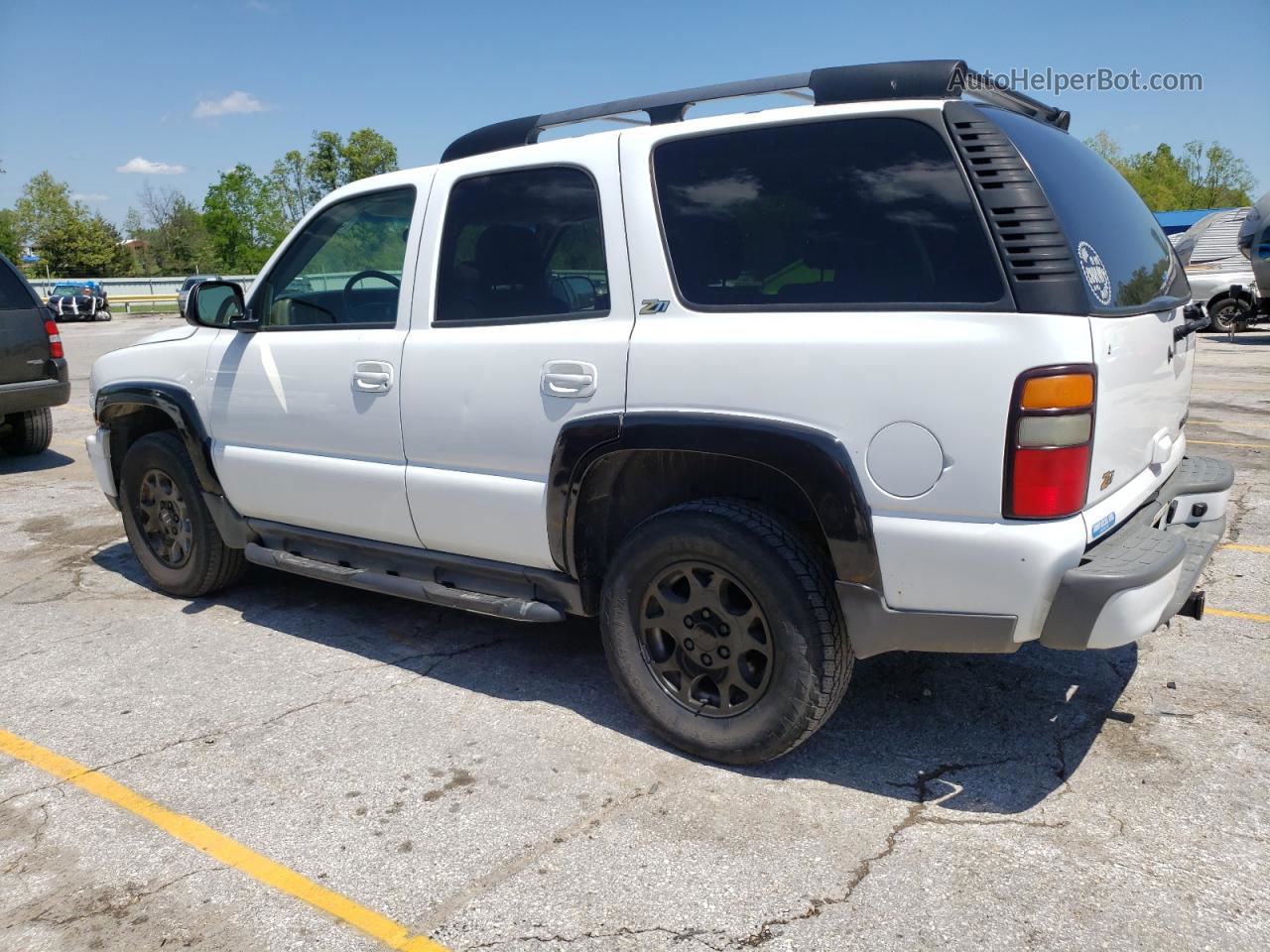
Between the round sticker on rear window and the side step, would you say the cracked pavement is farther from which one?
the round sticker on rear window

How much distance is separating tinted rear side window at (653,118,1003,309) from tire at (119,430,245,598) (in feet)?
9.57

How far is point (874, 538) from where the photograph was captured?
2.94m

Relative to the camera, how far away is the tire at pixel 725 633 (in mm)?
3094

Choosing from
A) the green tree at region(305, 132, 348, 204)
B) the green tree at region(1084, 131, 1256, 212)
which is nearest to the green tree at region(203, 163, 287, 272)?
the green tree at region(305, 132, 348, 204)

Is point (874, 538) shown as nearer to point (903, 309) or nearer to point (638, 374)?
point (903, 309)

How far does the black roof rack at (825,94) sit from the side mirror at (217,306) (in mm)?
1212

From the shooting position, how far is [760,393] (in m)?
3.05

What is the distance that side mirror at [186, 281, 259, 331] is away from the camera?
4.56m

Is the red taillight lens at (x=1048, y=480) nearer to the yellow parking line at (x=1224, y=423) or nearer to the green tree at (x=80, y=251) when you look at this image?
the yellow parking line at (x=1224, y=423)

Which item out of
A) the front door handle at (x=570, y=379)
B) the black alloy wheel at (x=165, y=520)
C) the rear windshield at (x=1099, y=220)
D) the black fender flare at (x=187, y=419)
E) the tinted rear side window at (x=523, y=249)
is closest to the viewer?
the rear windshield at (x=1099, y=220)

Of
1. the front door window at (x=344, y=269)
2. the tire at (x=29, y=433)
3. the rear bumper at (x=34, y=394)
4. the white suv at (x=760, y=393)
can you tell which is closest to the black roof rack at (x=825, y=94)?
the white suv at (x=760, y=393)

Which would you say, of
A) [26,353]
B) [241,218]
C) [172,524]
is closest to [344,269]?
[172,524]

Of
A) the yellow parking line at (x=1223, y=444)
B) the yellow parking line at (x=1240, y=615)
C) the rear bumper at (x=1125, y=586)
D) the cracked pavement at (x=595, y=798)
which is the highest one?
the rear bumper at (x=1125, y=586)

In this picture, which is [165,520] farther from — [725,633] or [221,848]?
[725,633]
